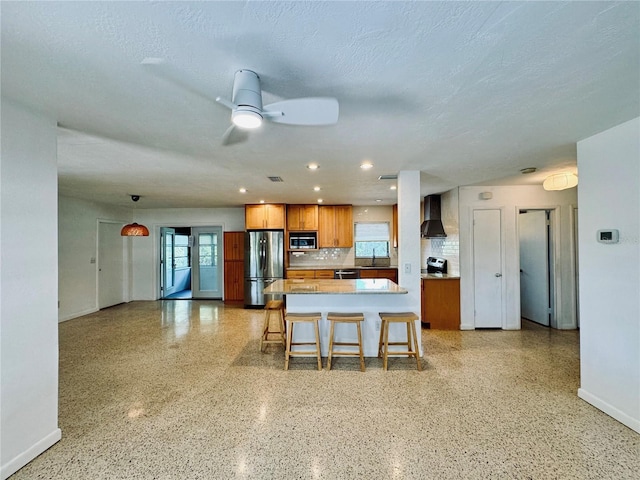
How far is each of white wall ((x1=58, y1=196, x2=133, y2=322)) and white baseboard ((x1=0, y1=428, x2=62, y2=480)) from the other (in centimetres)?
423

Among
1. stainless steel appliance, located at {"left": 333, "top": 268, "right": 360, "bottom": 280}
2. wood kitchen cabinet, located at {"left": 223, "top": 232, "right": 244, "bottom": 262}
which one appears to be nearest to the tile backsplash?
stainless steel appliance, located at {"left": 333, "top": 268, "right": 360, "bottom": 280}

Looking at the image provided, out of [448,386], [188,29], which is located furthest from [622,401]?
[188,29]

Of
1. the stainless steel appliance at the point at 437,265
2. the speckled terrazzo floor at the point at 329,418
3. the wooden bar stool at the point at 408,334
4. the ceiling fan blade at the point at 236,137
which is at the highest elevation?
the ceiling fan blade at the point at 236,137

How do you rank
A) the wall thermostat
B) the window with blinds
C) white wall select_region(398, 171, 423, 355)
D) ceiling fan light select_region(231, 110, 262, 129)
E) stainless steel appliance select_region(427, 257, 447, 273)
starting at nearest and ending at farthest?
ceiling fan light select_region(231, 110, 262, 129) → the wall thermostat → white wall select_region(398, 171, 423, 355) → stainless steel appliance select_region(427, 257, 447, 273) → the window with blinds

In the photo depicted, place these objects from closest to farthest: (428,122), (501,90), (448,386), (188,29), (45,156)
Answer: (188,29), (501,90), (45,156), (428,122), (448,386)

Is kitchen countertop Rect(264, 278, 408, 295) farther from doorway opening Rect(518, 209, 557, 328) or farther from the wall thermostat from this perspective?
doorway opening Rect(518, 209, 557, 328)

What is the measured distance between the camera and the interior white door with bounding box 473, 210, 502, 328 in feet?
15.3

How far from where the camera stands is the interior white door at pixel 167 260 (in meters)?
7.32

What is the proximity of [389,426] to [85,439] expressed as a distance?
2.22 meters

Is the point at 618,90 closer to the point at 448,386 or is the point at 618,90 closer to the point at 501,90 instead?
the point at 501,90

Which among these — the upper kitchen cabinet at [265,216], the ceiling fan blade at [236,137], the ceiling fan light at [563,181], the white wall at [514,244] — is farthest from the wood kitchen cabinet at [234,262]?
the ceiling fan light at [563,181]

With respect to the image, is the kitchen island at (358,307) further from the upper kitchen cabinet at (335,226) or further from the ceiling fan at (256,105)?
the upper kitchen cabinet at (335,226)

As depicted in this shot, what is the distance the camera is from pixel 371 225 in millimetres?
6805

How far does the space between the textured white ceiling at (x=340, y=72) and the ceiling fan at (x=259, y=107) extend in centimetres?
10
